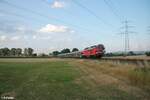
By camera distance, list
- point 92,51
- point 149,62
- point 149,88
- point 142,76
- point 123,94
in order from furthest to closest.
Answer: point 92,51 → point 149,62 → point 142,76 → point 149,88 → point 123,94

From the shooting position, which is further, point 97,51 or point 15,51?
point 15,51

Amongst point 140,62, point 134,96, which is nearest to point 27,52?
point 140,62

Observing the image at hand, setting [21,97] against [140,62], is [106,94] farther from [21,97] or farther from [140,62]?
[140,62]

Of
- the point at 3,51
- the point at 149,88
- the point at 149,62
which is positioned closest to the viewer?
the point at 149,88

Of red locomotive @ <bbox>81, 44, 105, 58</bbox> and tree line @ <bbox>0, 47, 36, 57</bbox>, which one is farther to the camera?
tree line @ <bbox>0, 47, 36, 57</bbox>

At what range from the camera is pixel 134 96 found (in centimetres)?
1000

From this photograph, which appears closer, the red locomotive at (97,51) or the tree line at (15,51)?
the red locomotive at (97,51)

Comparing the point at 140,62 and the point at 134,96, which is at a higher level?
the point at 140,62

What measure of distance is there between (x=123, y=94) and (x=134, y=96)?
625mm

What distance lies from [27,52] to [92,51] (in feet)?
375

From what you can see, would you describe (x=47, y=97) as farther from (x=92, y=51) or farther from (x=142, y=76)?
(x=92, y=51)

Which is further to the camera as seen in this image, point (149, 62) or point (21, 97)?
point (149, 62)

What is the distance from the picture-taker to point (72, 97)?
9672mm

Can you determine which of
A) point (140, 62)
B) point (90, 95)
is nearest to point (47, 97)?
point (90, 95)
